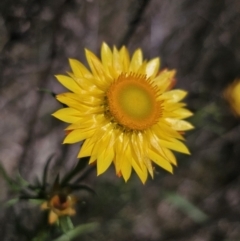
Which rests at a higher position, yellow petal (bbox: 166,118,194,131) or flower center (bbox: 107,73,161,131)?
flower center (bbox: 107,73,161,131)

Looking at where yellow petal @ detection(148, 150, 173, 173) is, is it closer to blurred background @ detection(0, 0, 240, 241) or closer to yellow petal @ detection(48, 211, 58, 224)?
yellow petal @ detection(48, 211, 58, 224)

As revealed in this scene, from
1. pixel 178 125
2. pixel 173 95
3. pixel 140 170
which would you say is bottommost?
pixel 140 170

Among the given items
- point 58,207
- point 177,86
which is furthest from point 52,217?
point 177,86

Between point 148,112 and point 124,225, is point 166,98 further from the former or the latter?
point 124,225

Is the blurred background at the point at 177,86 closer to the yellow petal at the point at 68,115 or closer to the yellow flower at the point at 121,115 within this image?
the yellow flower at the point at 121,115

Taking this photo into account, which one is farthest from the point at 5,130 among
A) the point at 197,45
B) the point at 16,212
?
the point at 197,45

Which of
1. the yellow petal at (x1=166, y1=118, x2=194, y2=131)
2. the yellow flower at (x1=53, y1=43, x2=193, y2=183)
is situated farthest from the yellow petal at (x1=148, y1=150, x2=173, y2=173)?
the yellow petal at (x1=166, y1=118, x2=194, y2=131)

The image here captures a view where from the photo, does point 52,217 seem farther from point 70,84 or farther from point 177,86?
point 177,86
